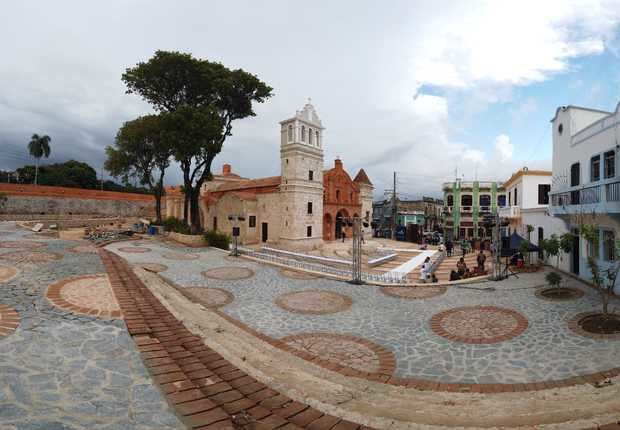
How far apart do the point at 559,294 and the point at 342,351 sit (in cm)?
915

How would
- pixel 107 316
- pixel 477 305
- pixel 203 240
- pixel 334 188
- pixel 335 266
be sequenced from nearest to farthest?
pixel 107 316, pixel 477 305, pixel 335 266, pixel 203 240, pixel 334 188

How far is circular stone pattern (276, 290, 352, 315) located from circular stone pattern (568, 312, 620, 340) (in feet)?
20.0

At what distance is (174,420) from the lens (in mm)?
3227

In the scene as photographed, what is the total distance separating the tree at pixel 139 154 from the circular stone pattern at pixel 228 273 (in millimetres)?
18327

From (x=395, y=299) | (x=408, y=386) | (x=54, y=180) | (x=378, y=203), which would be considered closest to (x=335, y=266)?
(x=395, y=299)

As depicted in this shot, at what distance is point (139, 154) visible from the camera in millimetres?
32406

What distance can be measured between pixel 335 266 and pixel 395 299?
9.45m

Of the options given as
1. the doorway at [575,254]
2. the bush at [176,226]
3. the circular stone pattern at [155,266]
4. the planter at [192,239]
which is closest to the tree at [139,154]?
the bush at [176,226]

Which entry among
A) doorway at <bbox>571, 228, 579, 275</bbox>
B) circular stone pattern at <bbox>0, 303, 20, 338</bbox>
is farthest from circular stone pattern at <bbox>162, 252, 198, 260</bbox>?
doorway at <bbox>571, 228, 579, 275</bbox>

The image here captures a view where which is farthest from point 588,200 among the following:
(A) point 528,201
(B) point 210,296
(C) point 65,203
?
(C) point 65,203

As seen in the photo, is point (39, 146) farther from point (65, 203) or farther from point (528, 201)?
point (528, 201)

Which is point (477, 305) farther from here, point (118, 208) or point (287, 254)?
point (118, 208)

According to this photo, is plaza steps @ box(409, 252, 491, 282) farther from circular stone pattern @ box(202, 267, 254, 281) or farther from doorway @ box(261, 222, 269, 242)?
doorway @ box(261, 222, 269, 242)

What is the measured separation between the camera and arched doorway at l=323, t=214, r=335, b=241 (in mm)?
35594
